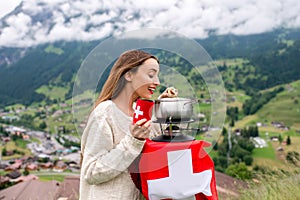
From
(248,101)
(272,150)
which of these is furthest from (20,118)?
(272,150)

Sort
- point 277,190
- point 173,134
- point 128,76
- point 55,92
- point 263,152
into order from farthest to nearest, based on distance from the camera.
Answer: point 55,92 → point 263,152 → point 277,190 → point 128,76 → point 173,134

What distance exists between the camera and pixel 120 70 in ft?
7.80

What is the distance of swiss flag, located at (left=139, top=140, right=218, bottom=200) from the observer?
83.4 inches

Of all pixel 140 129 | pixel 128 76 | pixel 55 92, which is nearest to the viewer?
pixel 140 129

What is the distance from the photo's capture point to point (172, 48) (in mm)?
2365

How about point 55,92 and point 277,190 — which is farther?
point 55,92

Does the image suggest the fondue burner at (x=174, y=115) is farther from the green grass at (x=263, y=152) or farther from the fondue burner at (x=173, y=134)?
the green grass at (x=263, y=152)

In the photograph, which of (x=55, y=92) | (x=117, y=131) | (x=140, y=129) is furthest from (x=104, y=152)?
(x=55, y=92)

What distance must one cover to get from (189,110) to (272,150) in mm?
69600

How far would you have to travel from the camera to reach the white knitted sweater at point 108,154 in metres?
2.14

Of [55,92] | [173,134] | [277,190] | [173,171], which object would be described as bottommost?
[277,190]

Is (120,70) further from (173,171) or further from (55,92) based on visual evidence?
(55,92)

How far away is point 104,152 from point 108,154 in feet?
0.13

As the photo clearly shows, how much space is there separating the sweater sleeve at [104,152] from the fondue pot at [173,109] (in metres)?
0.24
